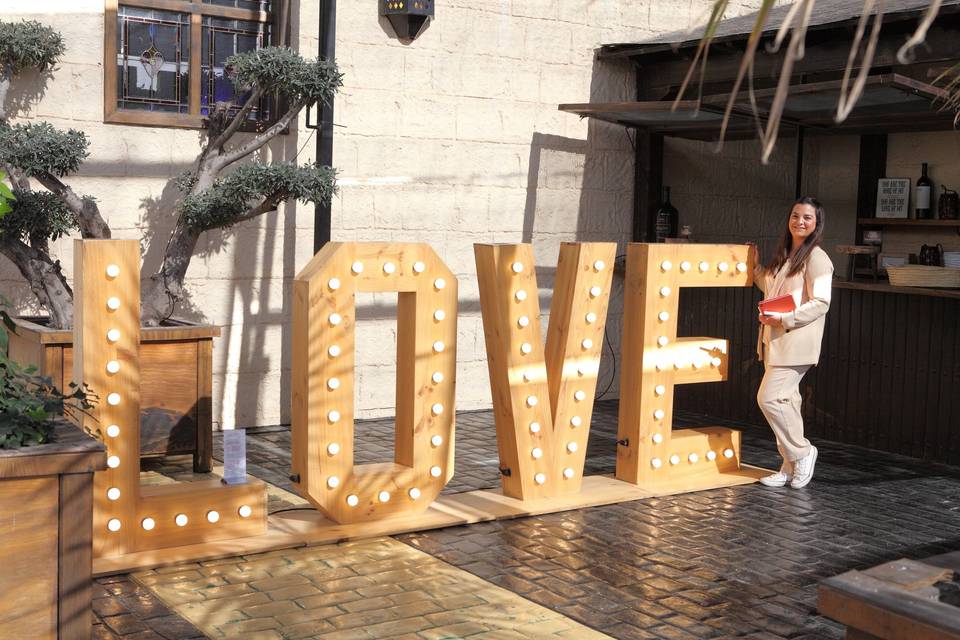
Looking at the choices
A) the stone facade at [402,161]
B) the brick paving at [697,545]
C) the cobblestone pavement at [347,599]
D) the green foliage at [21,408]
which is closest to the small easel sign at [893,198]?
the stone facade at [402,161]

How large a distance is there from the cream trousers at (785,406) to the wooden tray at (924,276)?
1.37 m

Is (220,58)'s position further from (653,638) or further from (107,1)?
(653,638)

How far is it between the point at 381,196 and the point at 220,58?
4.50 feet

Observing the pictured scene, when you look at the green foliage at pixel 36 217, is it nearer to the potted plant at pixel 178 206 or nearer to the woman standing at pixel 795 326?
the potted plant at pixel 178 206

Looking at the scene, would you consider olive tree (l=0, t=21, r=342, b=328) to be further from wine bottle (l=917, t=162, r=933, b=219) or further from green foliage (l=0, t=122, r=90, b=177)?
wine bottle (l=917, t=162, r=933, b=219)

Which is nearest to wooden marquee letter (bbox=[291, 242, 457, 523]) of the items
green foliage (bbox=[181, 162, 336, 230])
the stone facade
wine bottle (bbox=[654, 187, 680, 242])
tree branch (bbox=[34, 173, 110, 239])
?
green foliage (bbox=[181, 162, 336, 230])

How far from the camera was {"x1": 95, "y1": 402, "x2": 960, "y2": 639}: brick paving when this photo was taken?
3828 mm

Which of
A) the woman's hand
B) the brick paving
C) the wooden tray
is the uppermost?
the wooden tray

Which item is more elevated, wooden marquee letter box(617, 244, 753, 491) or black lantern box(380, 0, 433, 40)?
black lantern box(380, 0, 433, 40)

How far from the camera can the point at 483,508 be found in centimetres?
517

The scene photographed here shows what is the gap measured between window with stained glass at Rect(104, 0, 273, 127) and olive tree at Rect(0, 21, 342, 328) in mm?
431

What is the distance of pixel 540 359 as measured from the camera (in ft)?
17.6

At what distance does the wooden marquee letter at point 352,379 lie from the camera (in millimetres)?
4637

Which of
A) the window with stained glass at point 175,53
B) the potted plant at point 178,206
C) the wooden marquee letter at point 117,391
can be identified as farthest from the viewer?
the window with stained glass at point 175,53
